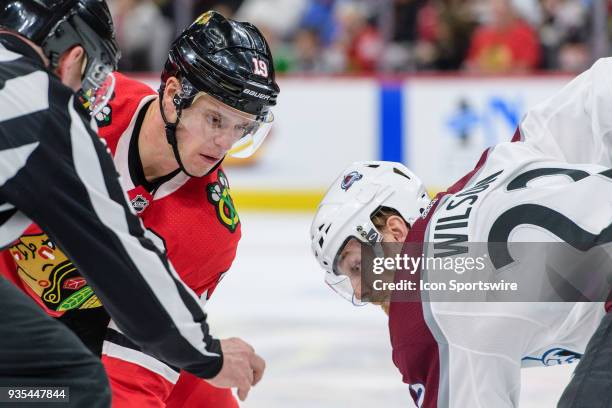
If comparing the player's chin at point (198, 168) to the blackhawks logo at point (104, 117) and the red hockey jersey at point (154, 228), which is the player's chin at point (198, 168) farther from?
the blackhawks logo at point (104, 117)

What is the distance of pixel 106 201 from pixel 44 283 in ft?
3.39

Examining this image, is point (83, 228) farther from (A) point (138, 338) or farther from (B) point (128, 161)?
(B) point (128, 161)

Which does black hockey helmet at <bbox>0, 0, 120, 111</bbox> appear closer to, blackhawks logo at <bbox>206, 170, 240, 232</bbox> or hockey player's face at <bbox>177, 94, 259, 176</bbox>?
hockey player's face at <bbox>177, 94, 259, 176</bbox>

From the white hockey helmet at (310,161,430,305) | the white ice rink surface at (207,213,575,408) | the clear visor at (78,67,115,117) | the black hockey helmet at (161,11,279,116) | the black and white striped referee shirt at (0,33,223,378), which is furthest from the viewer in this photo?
the white ice rink surface at (207,213,575,408)

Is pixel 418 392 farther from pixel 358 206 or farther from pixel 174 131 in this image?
pixel 174 131

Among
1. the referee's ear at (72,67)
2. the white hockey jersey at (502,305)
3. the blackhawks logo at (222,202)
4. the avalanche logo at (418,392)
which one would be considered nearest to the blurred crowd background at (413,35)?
the blackhawks logo at (222,202)

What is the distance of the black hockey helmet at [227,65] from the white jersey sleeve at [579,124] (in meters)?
0.68

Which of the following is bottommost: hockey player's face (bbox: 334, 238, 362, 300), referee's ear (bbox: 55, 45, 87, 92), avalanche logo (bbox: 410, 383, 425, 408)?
avalanche logo (bbox: 410, 383, 425, 408)

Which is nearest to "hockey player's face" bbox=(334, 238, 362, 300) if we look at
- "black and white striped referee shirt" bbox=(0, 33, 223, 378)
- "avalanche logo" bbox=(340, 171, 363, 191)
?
"avalanche logo" bbox=(340, 171, 363, 191)

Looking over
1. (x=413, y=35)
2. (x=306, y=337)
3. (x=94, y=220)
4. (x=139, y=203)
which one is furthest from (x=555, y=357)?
(x=413, y=35)

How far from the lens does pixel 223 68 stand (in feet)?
8.63

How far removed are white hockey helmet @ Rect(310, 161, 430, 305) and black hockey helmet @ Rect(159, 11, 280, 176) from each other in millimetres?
319

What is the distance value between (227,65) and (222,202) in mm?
416

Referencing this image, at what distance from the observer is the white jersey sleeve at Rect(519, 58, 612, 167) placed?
236cm
